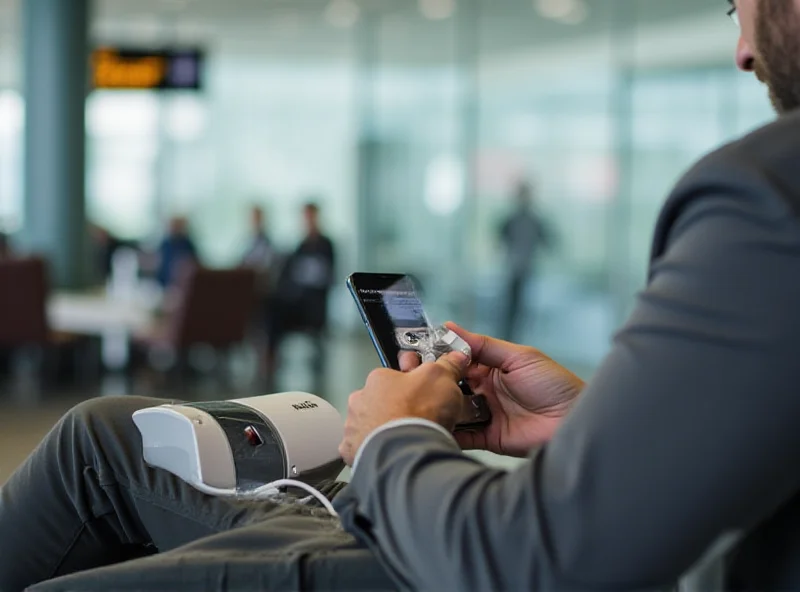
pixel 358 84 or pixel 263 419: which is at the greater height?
pixel 358 84

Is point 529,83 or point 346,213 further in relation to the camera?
point 346,213

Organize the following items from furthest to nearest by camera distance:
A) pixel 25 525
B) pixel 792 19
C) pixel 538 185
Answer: pixel 538 185, pixel 25 525, pixel 792 19

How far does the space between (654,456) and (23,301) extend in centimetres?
744

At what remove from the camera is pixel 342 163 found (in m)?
14.2

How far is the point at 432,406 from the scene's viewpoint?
1.11 meters

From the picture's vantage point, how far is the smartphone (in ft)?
4.34

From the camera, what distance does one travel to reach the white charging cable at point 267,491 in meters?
1.39

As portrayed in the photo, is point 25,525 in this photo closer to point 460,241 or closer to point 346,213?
point 460,241

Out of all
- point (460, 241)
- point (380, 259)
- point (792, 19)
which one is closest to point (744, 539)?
point (792, 19)

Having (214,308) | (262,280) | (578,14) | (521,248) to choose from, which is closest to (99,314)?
(214,308)

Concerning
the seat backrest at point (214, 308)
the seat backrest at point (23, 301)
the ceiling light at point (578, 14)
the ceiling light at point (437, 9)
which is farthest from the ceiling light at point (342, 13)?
the seat backrest at point (23, 301)

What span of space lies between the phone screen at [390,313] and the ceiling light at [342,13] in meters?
11.2

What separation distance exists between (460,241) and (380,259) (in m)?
2.25

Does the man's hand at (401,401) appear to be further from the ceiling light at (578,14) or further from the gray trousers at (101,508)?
the ceiling light at (578,14)
